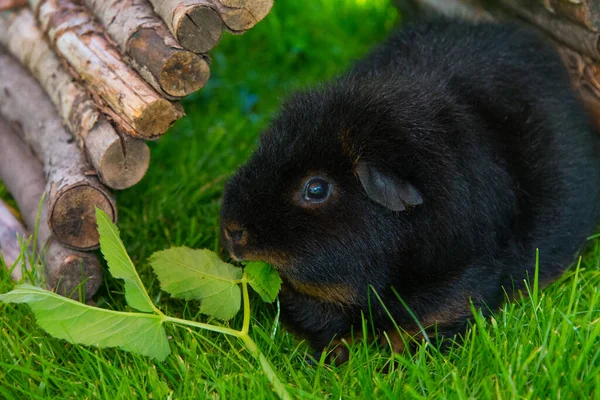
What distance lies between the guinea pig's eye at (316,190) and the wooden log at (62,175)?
36.4 inches

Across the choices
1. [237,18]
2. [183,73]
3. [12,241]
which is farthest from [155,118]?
[12,241]

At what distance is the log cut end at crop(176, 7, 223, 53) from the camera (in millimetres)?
2916

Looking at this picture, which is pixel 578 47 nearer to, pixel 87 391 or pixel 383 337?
pixel 383 337

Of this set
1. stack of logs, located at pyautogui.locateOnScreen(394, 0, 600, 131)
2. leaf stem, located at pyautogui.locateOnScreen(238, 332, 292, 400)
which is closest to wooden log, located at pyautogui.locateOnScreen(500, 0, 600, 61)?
stack of logs, located at pyautogui.locateOnScreen(394, 0, 600, 131)

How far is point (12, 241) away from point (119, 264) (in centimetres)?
89

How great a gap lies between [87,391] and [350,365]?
3.31ft

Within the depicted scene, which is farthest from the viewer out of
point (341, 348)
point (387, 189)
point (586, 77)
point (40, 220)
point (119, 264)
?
point (586, 77)

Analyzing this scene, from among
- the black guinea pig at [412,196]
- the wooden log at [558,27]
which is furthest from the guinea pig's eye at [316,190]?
the wooden log at [558,27]

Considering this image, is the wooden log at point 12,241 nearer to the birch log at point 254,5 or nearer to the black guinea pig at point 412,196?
the black guinea pig at point 412,196

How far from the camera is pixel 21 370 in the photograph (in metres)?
2.72

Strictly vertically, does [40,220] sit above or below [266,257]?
above

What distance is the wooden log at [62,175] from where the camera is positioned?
3.12 meters

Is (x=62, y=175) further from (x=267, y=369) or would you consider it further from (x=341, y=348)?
(x=341, y=348)

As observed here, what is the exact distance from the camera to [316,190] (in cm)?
283
